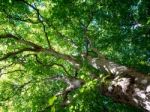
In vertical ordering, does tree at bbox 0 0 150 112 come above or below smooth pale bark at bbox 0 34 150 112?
above

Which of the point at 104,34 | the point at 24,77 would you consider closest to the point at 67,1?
the point at 104,34

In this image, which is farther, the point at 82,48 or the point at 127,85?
the point at 82,48

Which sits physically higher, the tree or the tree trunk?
the tree

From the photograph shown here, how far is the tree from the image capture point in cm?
808

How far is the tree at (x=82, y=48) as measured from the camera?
26.5 feet

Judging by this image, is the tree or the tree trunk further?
the tree

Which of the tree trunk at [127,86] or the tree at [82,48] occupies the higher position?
the tree at [82,48]

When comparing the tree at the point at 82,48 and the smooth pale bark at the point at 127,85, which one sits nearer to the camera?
the smooth pale bark at the point at 127,85

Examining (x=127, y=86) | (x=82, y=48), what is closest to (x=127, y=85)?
(x=127, y=86)

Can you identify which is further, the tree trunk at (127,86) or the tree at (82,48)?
the tree at (82,48)

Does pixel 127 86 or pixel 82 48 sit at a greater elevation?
pixel 82 48

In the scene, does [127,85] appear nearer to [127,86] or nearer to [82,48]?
[127,86]

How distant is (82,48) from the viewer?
39.4 feet

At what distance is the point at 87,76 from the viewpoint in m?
9.29
